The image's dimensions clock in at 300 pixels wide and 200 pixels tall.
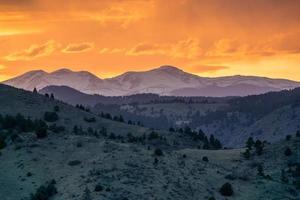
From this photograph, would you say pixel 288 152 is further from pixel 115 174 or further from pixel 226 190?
pixel 115 174

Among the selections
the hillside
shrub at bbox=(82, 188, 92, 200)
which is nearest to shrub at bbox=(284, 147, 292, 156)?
the hillside

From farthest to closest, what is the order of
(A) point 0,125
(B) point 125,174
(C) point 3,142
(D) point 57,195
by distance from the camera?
(A) point 0,125 → (C) point 3,142 → (B) point 125,174 → (D) point 57,195

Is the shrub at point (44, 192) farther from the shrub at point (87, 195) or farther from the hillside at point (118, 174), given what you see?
the shrub at point (87, 195)

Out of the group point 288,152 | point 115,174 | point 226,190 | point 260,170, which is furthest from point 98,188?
point 288,152

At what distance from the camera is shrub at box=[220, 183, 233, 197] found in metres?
107

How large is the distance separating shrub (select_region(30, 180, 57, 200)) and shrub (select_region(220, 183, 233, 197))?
29364mm

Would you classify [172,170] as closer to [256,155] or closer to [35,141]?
[35,141]

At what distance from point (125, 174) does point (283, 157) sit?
54699mm

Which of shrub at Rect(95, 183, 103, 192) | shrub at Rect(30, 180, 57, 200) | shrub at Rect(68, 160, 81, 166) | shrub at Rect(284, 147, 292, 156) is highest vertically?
shrub at Rect(284, 147, 292, 156)

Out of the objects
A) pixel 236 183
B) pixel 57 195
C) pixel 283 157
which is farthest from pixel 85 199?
pixel 283 157

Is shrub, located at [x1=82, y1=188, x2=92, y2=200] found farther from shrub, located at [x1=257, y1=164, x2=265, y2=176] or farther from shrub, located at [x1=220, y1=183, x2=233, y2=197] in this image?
shrub, located at [x1=257, y1=164, x2=265, y2=176]

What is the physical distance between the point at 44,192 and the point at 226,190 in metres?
31.8

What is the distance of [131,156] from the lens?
11731 centimetres

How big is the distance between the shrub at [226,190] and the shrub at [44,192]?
96.3 feet
